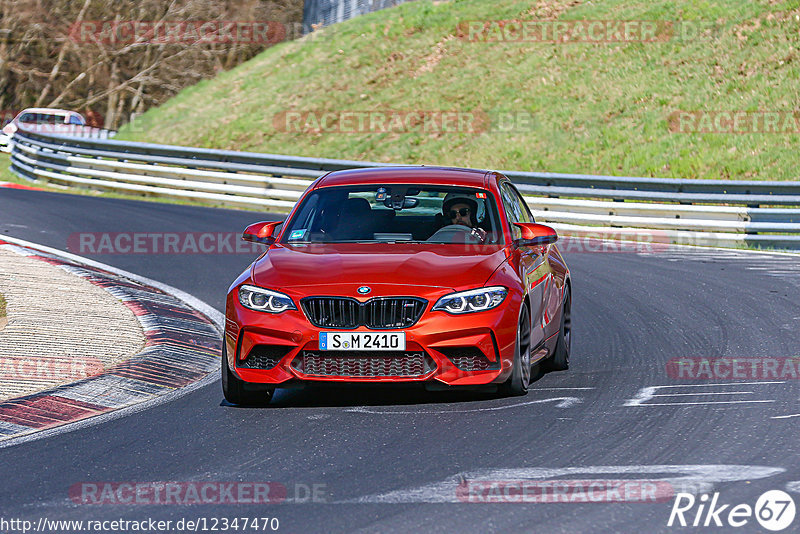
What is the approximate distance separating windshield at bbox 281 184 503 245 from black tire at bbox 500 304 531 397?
0.91 m

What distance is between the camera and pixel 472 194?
909 centimetres

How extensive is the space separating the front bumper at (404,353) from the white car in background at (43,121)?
30.5m

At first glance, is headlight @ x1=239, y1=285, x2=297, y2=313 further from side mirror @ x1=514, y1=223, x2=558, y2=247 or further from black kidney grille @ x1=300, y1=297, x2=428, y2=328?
side mirror @ x1=514, y1=223, x2=558, y2=247

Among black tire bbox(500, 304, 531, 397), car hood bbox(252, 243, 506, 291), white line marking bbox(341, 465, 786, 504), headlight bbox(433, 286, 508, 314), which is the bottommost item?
white line marking bbox(341, 465, 786, 504)

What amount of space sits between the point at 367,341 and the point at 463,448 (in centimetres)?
110

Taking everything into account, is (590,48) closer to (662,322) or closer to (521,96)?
(521,96)

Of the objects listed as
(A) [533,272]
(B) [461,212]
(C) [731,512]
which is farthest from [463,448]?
(B) [461,212]

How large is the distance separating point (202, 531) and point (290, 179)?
20.2 m

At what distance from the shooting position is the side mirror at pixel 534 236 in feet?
27.9

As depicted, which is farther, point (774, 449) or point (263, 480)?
point (774, 449)

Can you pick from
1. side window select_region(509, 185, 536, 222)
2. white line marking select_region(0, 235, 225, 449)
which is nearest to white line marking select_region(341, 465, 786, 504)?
white line marking select_region(0, 235, 225, 449)

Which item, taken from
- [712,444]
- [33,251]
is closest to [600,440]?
[712,444]

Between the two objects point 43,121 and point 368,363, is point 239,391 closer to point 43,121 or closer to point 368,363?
point 368,363

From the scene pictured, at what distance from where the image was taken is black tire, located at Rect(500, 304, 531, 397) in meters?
7.71
